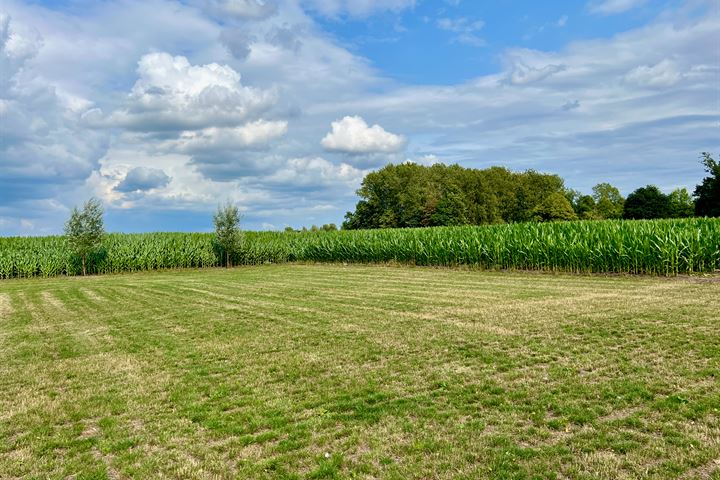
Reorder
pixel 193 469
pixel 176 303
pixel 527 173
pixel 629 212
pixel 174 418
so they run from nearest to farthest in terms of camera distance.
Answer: pixel 193 469
pixel 174 418
pixel 176 303
pixel 629 212
pixel 527 173

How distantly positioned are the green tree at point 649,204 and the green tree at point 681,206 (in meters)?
1.56

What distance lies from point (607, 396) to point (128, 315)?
40.3ft

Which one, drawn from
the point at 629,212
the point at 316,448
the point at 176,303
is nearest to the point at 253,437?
the point at 316,448

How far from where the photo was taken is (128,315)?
46.9 feet

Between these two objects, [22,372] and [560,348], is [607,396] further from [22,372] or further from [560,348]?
[22,372]

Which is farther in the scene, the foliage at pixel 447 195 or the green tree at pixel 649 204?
the foliage at pixel 447 195

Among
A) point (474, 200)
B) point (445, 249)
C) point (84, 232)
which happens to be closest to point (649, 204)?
point (474, 200)

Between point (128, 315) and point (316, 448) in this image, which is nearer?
point (316, 448)

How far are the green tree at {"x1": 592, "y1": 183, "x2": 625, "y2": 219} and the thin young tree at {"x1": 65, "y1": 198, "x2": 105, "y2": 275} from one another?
255ft

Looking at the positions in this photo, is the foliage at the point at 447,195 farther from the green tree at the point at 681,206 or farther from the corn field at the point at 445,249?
the corn field at the point at 445,249

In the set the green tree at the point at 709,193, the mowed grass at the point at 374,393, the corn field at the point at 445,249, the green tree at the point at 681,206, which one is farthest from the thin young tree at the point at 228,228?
the green tree at the point at 681,206

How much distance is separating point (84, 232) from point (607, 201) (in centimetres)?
8977

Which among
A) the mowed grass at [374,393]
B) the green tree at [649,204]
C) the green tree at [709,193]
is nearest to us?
the mowed grass at [374,393]

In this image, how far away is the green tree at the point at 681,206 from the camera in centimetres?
7244
